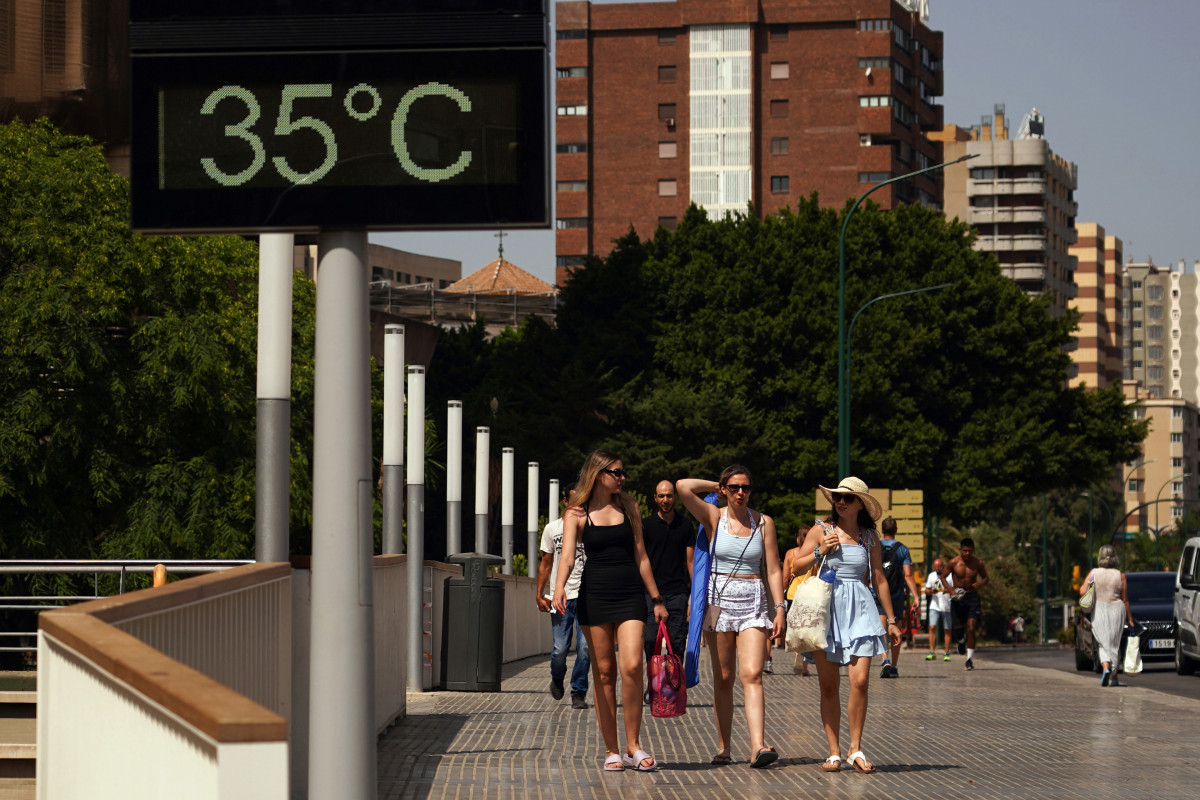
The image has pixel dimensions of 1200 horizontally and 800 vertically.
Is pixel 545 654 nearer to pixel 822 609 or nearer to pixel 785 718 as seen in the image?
pixel 785 718

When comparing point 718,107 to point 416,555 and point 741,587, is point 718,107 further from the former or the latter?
point 741,587

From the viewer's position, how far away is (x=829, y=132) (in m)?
101

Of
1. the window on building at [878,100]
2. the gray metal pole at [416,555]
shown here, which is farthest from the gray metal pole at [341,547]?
the window on building at [878,100]

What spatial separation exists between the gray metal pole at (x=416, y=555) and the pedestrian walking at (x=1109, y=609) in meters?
8.09

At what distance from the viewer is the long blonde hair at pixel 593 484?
1104 centimetres

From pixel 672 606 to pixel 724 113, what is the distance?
9073 centimetres

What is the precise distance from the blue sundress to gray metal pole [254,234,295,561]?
344 centimetres

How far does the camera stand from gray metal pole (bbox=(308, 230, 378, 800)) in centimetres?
651

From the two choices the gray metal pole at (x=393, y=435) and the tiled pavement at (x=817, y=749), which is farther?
the gray metal pole at (x=393, y=435)

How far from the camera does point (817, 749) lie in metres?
12.7

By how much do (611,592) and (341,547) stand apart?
4.63m

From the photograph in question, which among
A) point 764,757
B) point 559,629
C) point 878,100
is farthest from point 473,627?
point 878,100

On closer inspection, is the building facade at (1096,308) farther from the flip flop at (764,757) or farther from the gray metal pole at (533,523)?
the flip flop at (764,757)

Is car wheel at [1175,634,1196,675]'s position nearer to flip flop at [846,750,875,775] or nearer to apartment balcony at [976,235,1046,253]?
flip flop at [846,750,875,775]
